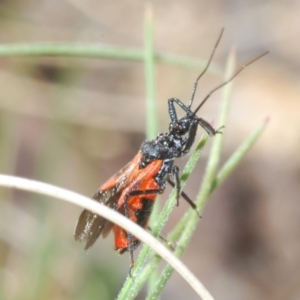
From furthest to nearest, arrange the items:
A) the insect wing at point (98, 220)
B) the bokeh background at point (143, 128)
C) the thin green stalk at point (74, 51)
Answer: the bokeh background at point (143, 128) < the thin green stalk at point (74, 51) < the insect wing at point (98, 220)

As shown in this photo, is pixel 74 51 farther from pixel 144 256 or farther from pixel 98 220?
pixel 144 256

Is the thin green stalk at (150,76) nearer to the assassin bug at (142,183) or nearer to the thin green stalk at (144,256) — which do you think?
the assassin bug at (142,183)

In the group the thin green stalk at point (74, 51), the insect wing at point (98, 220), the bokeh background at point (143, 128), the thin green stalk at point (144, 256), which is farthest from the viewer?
the bokeh background at point (143, 128)

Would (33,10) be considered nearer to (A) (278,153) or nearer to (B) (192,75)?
(B) (192,75)

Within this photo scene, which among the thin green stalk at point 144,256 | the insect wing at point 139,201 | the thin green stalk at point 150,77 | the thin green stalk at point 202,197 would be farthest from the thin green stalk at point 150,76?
the thin green stalk at point 144,256

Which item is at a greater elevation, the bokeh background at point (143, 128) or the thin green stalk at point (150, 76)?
the bokeh background at point (143, 128)

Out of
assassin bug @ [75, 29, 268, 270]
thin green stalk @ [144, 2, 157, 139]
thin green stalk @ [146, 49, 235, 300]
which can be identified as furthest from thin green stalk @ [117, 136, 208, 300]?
thin green stalk @ [144, 2, 157, 139]

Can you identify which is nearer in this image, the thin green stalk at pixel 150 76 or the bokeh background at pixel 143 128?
the thin green stalk at pixel 150 76
